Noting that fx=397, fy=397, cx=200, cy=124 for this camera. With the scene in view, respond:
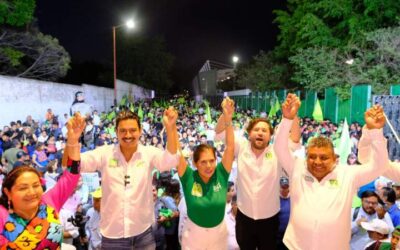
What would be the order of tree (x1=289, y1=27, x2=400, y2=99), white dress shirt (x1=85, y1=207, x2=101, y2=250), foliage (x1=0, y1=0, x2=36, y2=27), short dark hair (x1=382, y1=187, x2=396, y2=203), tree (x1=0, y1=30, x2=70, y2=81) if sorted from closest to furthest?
white dress shirt (x1=85, y1=207, x2=101, y2=250)
short dark hair (x1=382, y1=187, x2=396, y2=203)
foliage (x1=0, y1=0, x2=36, y2=27)
tree (x1=289, y1=27, x2=400, y2=99)
tree (x1=0, y1=30, x2=70, y2=81)

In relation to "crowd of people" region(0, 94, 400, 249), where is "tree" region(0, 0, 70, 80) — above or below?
above

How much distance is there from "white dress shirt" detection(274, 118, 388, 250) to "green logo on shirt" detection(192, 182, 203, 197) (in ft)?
2.45

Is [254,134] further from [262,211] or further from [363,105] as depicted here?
A: [363,105]

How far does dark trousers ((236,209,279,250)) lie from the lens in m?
3.44

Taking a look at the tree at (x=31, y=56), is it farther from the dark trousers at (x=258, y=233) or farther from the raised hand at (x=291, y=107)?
the raised hand at (x=291, y=107)

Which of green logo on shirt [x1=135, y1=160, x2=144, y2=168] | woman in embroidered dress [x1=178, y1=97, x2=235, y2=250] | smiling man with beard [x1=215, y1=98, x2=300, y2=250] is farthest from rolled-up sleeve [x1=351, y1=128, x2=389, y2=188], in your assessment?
green logo on shirt [x1=135, y1=160, x2=144, y2=168]

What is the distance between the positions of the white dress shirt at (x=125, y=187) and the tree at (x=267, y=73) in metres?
28.3

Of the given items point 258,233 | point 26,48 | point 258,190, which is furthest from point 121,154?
point 26,48

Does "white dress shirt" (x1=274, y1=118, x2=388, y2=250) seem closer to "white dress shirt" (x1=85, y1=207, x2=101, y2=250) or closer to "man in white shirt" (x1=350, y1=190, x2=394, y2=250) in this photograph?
"man in white shirt" (x1=350, y1=190, x2=394, y2=250)

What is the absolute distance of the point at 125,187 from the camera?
9.98 feet

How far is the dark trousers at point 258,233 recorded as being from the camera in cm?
344

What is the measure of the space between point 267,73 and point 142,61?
19.5 metres

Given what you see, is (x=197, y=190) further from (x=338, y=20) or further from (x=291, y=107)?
(x=338, y=20)

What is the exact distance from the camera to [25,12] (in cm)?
1773
